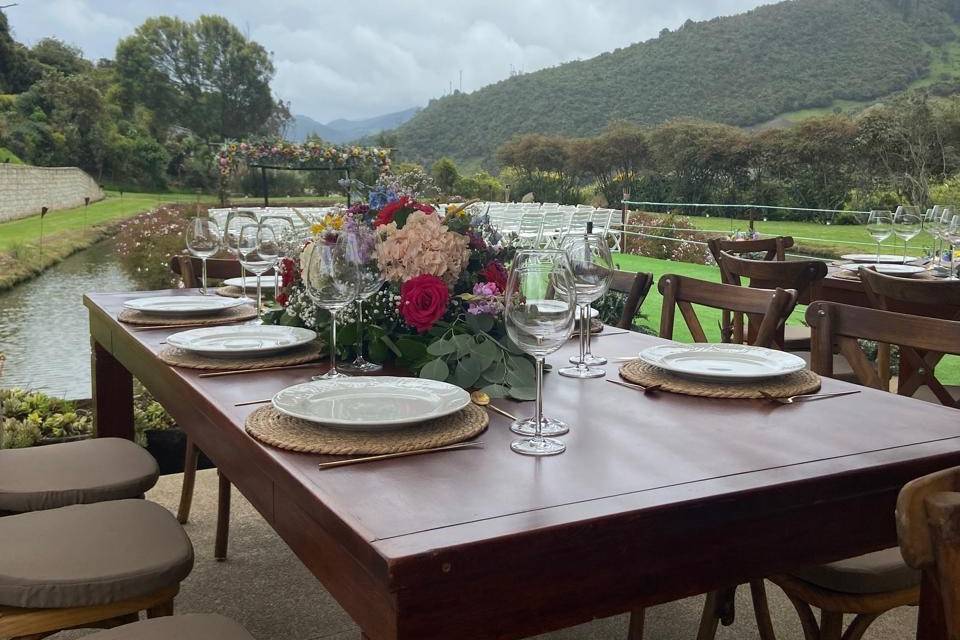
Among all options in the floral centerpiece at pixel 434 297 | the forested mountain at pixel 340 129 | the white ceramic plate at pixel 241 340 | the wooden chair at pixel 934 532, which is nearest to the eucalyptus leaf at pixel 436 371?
the floral centerpiece at pixel 434 297

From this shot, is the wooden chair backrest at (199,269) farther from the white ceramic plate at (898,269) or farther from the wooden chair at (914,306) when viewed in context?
the white ceramic plate at (898,269)

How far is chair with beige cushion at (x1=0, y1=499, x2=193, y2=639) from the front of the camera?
1393 mm

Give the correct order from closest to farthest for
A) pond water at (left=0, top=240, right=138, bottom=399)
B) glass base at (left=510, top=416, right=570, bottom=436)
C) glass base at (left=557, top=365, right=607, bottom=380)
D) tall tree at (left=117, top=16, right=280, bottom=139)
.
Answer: glass base at (left=510, top=416, right=570, bottom=436) → glass base at (left=557, top=365, right=607, bottom=380) → pond water at (left=0, top=240, right=138, bottom=399) → tall tree at (left=117, top=16, right=280, bottom=139)

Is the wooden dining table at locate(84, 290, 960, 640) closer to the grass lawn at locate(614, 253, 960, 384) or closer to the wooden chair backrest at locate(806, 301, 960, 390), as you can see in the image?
the wooden chair backrest at locate(806, 301, 960, 390)

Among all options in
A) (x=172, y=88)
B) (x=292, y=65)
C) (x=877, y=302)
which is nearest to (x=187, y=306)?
(x=877, y=302)

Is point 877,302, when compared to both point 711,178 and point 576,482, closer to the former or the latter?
point 576,482

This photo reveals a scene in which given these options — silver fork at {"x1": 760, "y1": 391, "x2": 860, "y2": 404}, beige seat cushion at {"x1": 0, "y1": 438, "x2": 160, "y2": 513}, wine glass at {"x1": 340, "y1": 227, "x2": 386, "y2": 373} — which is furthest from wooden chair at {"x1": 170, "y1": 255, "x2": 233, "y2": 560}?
silver fork at {"x1": 760, "y1": 391, "x2": 860, "y2": 404}

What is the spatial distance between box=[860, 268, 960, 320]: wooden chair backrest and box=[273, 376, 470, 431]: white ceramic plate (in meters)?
1.82

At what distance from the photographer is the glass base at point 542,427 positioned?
3.84ft

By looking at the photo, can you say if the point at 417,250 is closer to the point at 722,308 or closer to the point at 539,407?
the point at 539,407

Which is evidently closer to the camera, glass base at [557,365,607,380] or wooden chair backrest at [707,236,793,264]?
glass base at [557,365,607,380]

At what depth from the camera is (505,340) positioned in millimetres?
1582

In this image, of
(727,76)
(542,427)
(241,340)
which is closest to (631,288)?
(241,340)

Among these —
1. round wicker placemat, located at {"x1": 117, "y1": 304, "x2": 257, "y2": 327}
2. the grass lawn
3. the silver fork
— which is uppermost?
the silver fork
